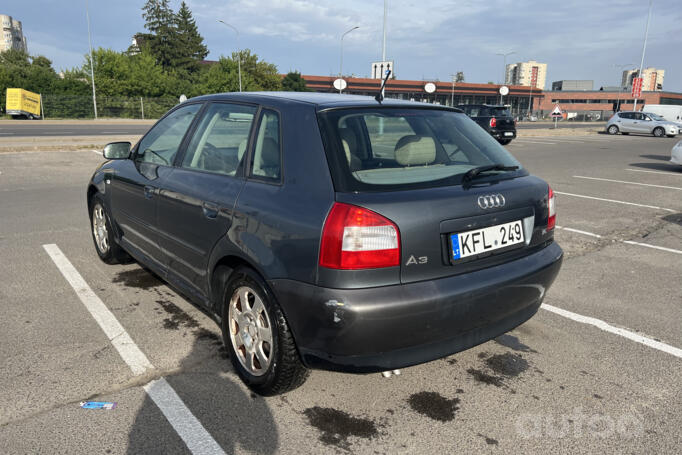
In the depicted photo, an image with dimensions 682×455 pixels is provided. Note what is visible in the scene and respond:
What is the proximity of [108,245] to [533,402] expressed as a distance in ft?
12.8

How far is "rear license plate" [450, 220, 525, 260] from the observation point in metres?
2.44

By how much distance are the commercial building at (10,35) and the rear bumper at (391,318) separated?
152 meters

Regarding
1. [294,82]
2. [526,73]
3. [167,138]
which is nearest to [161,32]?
[294,82]

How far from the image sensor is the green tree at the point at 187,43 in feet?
241

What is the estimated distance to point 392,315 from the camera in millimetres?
2223

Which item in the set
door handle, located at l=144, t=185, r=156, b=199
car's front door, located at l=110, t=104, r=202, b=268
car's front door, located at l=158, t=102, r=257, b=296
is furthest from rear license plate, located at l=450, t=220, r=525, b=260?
door handle, located at l=144, t=185, r=156, b=199

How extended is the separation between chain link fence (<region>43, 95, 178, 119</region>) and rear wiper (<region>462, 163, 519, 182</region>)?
142 ft

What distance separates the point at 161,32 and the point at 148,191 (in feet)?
259

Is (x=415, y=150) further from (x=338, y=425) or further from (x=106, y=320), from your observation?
(x=106, y=320)

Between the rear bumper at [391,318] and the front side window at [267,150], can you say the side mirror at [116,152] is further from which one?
the rear bumper at [391,318]

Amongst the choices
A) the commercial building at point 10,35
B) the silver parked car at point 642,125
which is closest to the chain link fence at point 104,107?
the silver parked car at point 642,125

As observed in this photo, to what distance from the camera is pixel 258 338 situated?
2.69 metres

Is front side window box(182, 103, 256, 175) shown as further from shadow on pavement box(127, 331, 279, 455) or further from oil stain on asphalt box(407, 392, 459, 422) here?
oil stain on asphalt box(407, 392, 459, 422)

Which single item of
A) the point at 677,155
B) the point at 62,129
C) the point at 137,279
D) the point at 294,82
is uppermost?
the point at 294,82
